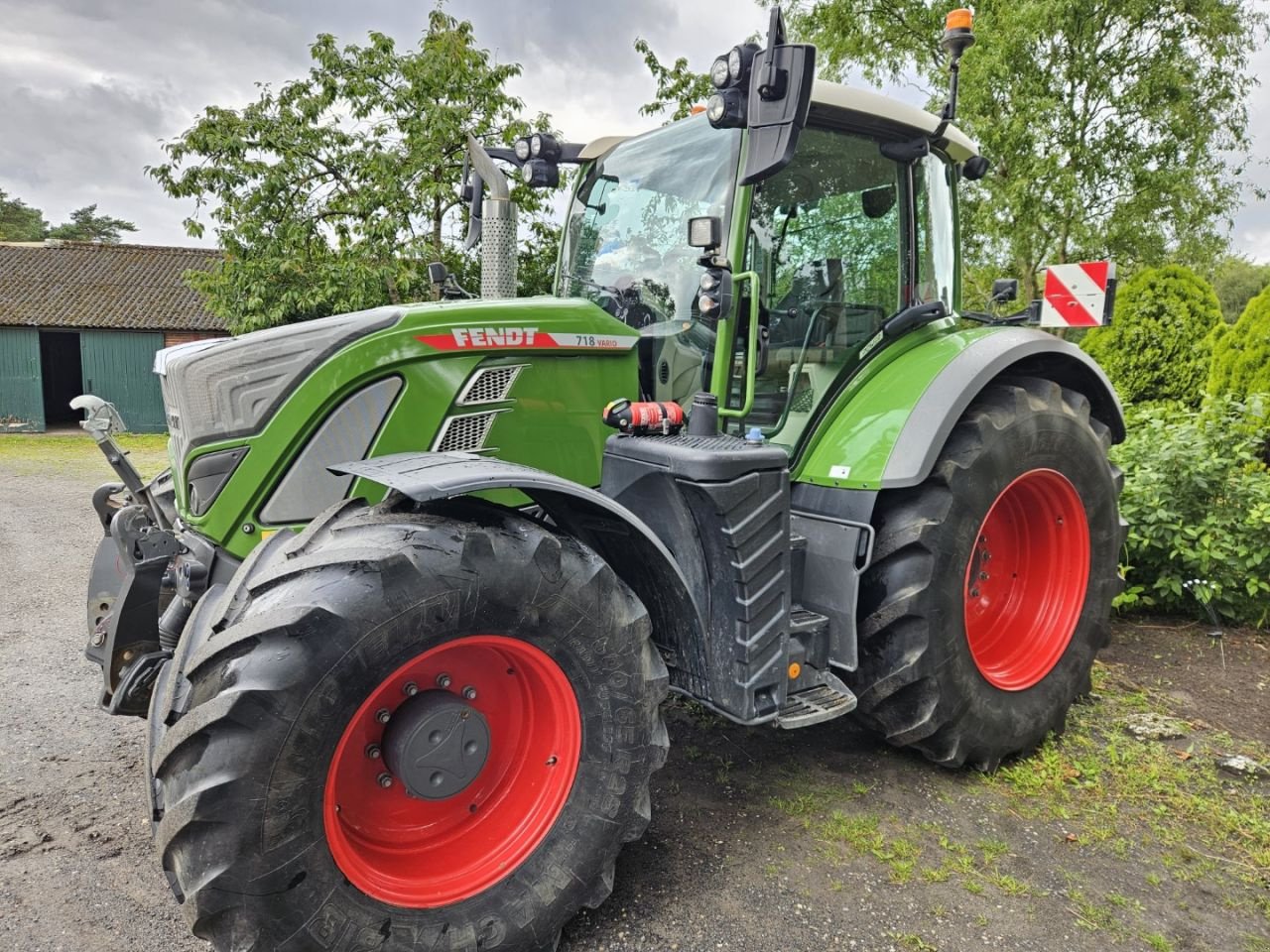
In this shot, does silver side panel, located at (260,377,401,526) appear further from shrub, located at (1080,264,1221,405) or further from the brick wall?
the brick wall

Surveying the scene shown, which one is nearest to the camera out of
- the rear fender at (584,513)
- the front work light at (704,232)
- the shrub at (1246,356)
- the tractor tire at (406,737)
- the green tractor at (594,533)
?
the tractor tire at (406,737)

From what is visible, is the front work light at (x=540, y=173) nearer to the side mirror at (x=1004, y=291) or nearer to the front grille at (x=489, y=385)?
the front grille at (x=489, y=385)

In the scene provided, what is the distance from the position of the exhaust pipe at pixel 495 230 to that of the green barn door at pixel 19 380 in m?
22.2

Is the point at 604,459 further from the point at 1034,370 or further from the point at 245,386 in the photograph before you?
the point at 1034,370

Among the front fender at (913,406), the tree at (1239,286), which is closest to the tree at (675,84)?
the front fender at (913,406)

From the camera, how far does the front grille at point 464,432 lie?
275 centimetres

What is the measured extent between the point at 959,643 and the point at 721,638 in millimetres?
991

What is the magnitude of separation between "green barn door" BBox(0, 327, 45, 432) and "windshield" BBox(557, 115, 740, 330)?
2241cm

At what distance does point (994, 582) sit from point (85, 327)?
23.4 m

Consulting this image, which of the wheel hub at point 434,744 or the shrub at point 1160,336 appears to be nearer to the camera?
the wheel hub at point 434,744

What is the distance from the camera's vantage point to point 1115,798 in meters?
3.16

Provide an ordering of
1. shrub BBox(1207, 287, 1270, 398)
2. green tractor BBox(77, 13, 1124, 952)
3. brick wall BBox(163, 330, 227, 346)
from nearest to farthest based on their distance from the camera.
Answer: green tractor BBox(77, 13, 1124, 952)
shrub BBox(1207, 287, 1270, 398)
brick wall BBox(163, 330, 227, 346)

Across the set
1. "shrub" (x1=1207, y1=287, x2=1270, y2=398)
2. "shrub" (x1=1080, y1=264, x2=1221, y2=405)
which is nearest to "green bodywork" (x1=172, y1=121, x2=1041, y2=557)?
"shrub" (x1=1207, y1=287, x2=1270, y2=398)

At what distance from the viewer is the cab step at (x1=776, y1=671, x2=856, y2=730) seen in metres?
2.73
